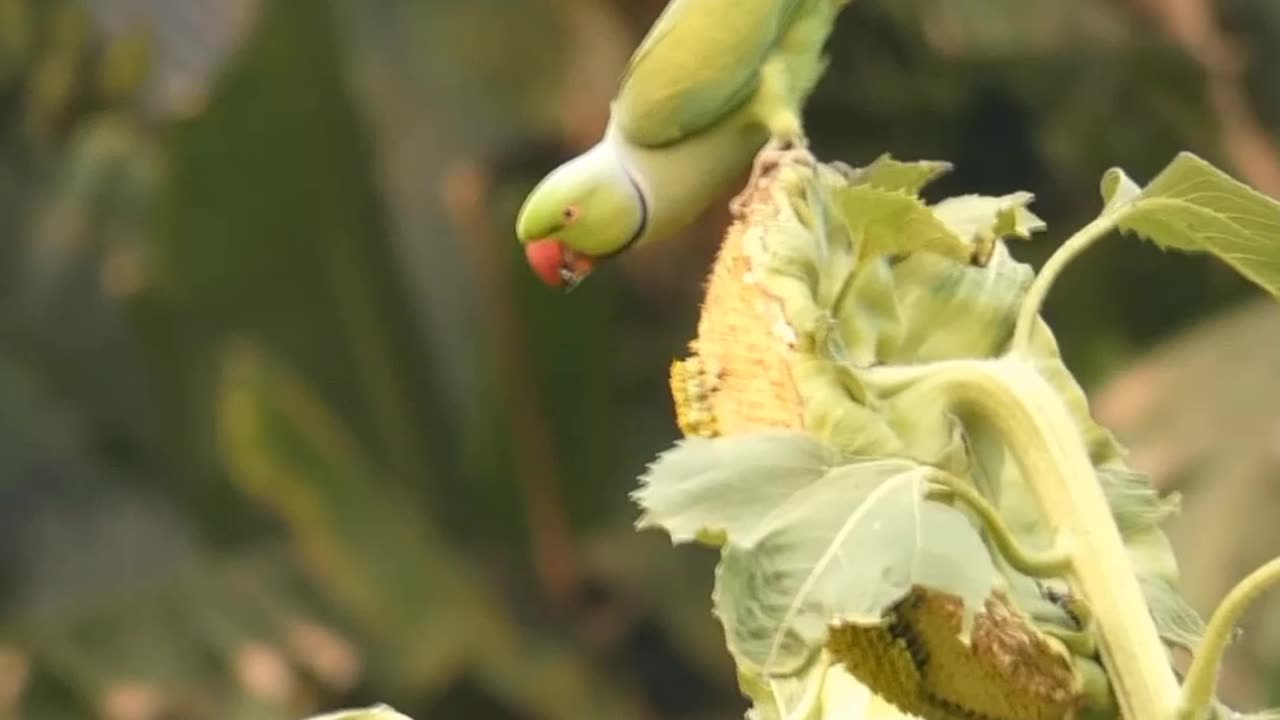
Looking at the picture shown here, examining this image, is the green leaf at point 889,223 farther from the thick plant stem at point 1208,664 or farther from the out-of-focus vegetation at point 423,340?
the out-of-focus vegetation at point 423,340

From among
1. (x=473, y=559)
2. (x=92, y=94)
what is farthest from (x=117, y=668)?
(x=92, y=94)

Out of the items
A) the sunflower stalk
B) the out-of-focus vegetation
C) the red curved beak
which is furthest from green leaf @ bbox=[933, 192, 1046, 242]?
the out-of-focus vegetation

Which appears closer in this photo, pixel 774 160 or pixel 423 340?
pixel 774 160

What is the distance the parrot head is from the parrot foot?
87mm

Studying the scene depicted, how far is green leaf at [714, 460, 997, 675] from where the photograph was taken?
286 millimetres

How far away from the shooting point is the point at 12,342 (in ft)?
7.30

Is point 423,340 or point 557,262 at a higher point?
point 423,340

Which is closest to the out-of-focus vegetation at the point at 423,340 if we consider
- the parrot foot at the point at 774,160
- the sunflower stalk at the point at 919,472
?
the parrot foot at the point at 774,160

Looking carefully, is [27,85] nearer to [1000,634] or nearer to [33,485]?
[33,485]

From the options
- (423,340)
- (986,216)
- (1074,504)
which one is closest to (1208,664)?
(1074,504)

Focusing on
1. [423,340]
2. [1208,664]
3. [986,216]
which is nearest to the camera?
[1208,664]

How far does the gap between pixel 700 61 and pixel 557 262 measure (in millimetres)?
119

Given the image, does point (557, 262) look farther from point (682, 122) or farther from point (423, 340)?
point (423, 340)

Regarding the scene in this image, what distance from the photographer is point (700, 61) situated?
543mm
